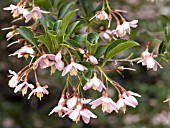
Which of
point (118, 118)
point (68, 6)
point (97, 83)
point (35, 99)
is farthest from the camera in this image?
point (35, 99)

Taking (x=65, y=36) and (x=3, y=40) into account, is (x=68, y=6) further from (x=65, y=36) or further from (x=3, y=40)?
(x=3, y=40)

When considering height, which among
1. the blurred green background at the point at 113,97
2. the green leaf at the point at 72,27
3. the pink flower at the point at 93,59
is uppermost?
the green leaf at the point at 72,27

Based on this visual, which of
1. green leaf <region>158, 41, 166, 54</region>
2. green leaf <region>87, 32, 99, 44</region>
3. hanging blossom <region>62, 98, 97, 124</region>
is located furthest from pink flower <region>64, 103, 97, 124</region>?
green leaf <region>158, 41, 166, 54</region>

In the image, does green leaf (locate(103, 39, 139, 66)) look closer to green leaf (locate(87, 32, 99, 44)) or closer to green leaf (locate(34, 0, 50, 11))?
green leaf (locate(87, 32, 99, 44))

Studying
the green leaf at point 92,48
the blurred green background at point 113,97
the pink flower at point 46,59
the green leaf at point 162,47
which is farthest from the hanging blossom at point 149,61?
the blurred green background at point 113,97

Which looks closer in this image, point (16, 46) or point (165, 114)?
point (165, 114)

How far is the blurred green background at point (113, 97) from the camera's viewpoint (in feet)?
9.23

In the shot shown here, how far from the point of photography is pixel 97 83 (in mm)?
1117

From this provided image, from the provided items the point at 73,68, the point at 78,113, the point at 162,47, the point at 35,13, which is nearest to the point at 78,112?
the point at 78,113

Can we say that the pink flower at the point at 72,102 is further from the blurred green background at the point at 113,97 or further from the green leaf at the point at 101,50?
the blurred green background at the point at 113,97

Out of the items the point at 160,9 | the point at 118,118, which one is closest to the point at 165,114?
the point at 118,118

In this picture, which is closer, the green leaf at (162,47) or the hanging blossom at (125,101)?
the hanging blossom at (125,101)

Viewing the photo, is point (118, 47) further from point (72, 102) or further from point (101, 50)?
point (72, 102)

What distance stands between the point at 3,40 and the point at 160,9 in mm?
1377
